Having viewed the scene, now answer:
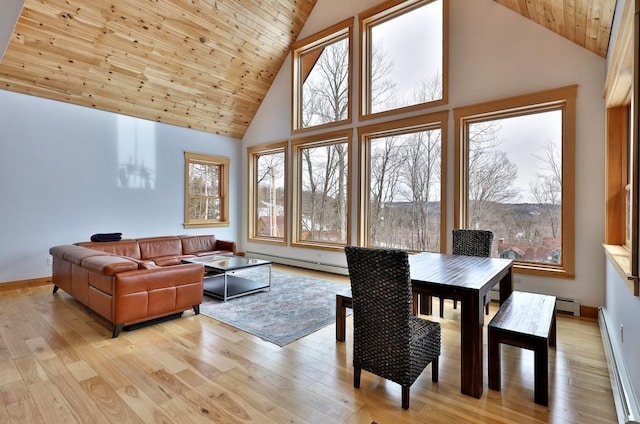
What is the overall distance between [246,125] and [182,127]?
1424mm

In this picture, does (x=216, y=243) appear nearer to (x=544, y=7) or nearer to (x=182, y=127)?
(x=182, y=127)

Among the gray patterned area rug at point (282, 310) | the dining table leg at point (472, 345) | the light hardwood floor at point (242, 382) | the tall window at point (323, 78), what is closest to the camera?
the light hardwood floor at point (242, 382)

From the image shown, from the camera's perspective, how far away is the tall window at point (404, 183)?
4.61 metres

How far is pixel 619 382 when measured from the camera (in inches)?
78.5

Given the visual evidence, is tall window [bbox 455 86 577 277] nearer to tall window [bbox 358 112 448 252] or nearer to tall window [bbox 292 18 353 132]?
tall window [bbox 358 112 448 252]

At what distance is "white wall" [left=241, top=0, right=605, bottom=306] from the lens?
11.2 feet

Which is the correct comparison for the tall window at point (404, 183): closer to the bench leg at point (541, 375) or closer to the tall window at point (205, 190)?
the bench leg at point (541, 375)

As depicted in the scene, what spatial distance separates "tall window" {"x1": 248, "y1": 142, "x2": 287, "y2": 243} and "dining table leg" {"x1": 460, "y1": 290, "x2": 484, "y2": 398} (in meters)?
4.81

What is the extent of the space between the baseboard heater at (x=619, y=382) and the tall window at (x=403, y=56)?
3.24 metres

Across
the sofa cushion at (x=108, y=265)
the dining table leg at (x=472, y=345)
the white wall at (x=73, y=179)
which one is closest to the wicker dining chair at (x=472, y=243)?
the dining table leg at (x=472, y=345)

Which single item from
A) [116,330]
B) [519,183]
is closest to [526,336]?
[519,183]

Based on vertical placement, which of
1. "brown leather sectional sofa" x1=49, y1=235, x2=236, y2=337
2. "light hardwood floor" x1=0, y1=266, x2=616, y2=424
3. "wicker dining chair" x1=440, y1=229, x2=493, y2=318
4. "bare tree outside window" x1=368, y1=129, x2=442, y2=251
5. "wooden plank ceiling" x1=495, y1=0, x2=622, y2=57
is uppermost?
"wooden plank ceiling" x1=495, y1=0, x2=622, y2=57

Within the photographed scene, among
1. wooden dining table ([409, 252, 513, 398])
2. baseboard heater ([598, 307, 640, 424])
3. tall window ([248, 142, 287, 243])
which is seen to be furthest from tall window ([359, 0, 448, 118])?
baseboard heater ([598, 307, 640, 424])

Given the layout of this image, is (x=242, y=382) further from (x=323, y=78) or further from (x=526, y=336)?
(x=323, y=78)
